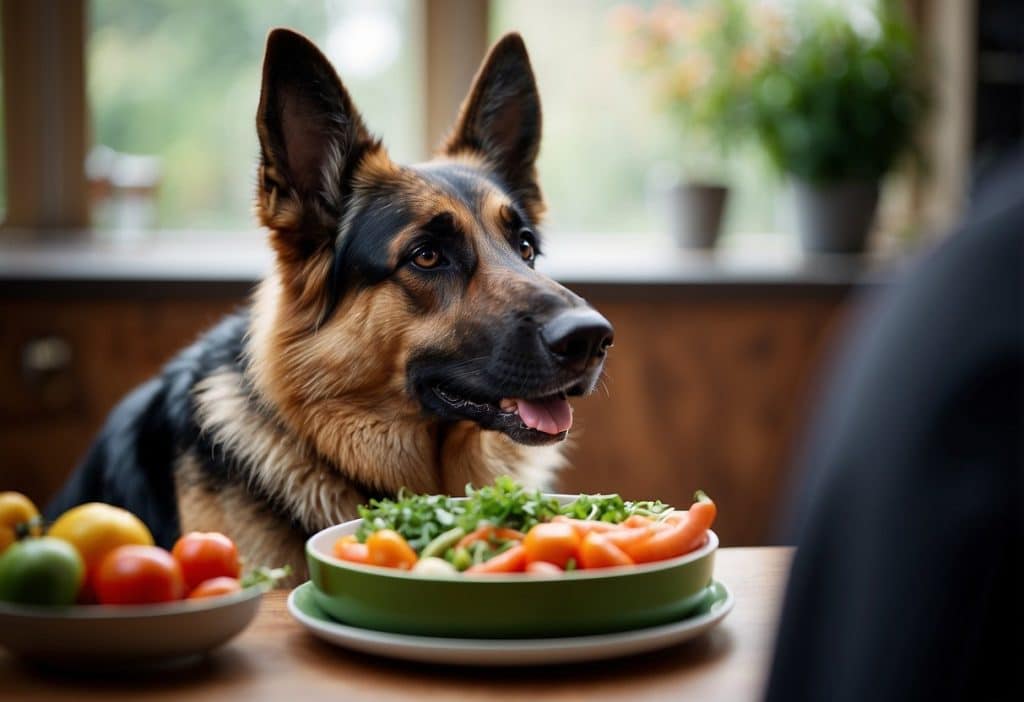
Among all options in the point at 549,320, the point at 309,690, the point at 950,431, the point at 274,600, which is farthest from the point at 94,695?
the point at 549,320

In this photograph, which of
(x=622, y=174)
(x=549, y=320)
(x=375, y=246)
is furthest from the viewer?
(x=622, y=174)

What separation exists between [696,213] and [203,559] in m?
2.85

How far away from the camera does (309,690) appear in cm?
88

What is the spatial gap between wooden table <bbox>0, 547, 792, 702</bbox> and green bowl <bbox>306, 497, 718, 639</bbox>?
0.11 ft

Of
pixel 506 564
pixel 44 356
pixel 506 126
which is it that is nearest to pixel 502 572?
pixel 506 564

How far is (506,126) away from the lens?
199 centimetres

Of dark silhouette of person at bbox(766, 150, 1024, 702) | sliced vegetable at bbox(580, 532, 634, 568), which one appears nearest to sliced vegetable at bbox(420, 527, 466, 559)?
sliced vegetable at bbox(580, 532, 634, 568)

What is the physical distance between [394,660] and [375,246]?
90 centimetres

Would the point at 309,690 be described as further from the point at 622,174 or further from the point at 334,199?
the point at 622,174

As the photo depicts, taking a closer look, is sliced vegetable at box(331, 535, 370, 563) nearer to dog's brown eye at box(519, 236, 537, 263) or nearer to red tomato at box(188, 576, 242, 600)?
red tomato at box(188, 576, 242, 600)

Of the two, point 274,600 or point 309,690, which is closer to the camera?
point 309,690

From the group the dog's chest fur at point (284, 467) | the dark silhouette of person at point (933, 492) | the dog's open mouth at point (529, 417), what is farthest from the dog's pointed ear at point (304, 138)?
the dark silhouette of person at point (933, 492)

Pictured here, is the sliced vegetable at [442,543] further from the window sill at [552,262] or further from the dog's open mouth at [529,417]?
the window sill at [552,262]

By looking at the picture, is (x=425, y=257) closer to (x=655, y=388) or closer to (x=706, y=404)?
(x=655, y=388)
